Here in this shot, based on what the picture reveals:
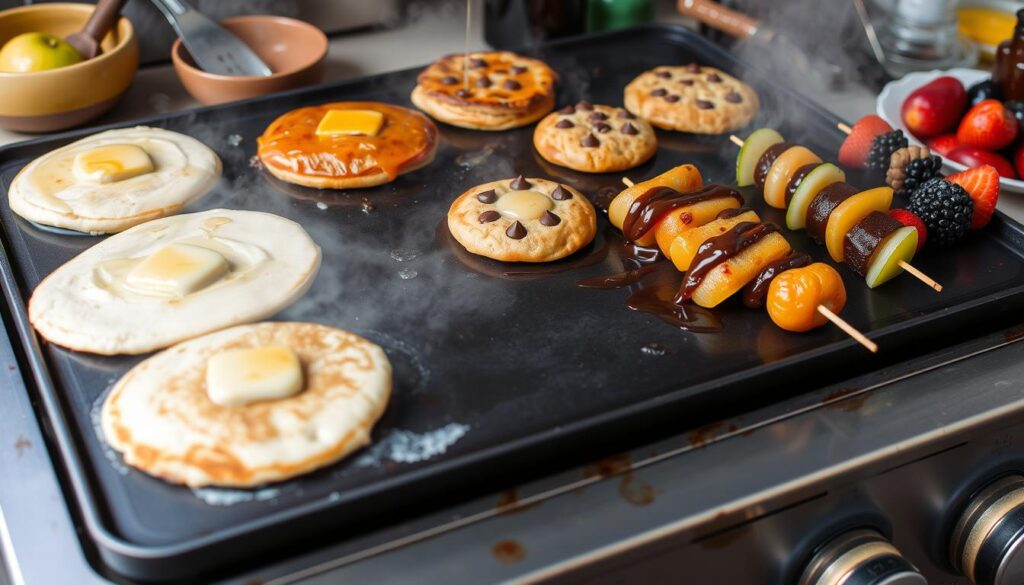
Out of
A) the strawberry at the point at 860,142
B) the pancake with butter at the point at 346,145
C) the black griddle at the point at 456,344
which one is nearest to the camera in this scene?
the black griddle at the point at 456,344

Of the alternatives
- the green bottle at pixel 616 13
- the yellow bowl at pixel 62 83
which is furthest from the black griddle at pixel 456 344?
→ the green bottle at pixel 616 13

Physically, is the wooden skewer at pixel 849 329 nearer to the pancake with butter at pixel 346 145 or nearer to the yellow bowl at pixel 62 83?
the pancake with butter at pixel 346 145

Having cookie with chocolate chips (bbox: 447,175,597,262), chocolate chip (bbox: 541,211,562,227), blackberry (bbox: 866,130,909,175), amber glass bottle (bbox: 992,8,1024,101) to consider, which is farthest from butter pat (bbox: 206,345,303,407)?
amber glass bottle (bbox: 992,8,1024,101)

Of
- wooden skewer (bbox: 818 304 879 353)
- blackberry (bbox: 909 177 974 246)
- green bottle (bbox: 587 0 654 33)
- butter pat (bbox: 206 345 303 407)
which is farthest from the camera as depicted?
green bottle (bbox: 587 0 654 33)

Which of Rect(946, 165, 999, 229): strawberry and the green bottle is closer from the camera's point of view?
Rect(946, 165, 999, 229): strawberry

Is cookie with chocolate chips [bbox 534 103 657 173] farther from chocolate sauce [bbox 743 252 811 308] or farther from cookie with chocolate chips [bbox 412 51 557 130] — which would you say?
chocolate sauce [bbox 743 252 811 308]

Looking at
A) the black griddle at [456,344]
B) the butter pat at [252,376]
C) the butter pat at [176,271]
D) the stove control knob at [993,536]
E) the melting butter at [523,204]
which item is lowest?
the stove control knob at [993,536]

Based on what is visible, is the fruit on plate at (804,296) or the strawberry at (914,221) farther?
the strawberry at (914,221)
